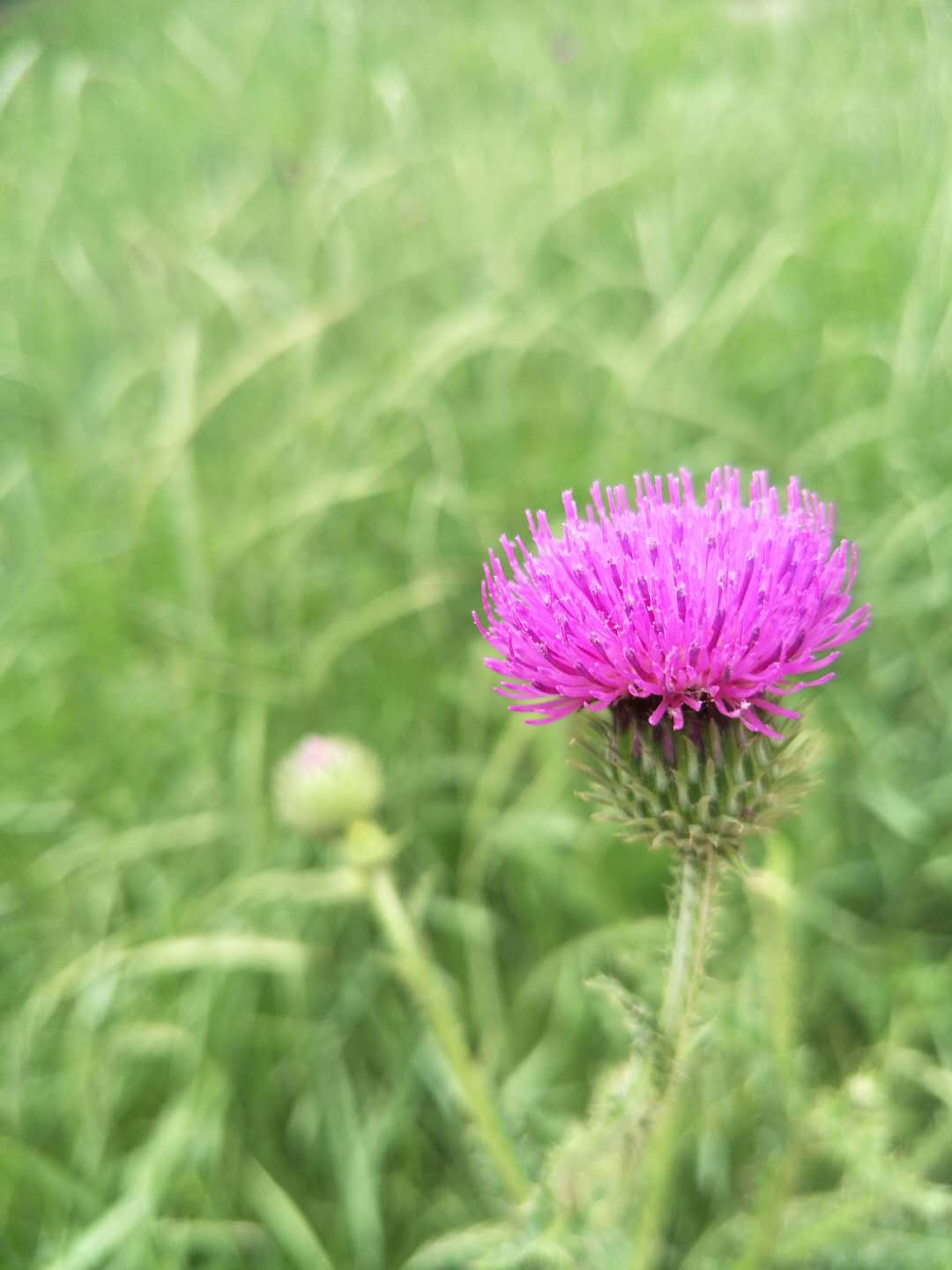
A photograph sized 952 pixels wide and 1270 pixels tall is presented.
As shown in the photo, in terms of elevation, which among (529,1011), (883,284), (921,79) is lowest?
(529,1011)

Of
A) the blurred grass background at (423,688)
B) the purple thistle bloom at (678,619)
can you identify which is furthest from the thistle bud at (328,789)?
the purple thistle bloom at (678,619)

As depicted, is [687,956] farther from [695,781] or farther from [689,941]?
[695,781]

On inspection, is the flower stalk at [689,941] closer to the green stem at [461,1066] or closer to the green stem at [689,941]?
the green stem at [689,941]

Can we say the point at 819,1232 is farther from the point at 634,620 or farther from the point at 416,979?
the point at 634,620

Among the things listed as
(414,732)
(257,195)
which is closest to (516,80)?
(257,195)

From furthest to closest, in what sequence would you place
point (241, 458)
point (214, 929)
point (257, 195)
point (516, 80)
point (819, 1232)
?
point (516, 80) < point (257, 195) < point (241, 458) < point (214, 929) < point (819, 1232)

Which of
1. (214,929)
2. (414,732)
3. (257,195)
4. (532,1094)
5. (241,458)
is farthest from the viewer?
(257,195)

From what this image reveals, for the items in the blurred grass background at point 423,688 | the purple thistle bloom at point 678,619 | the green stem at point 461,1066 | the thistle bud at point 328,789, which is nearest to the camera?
the purple thistle bloom at point 678,619
